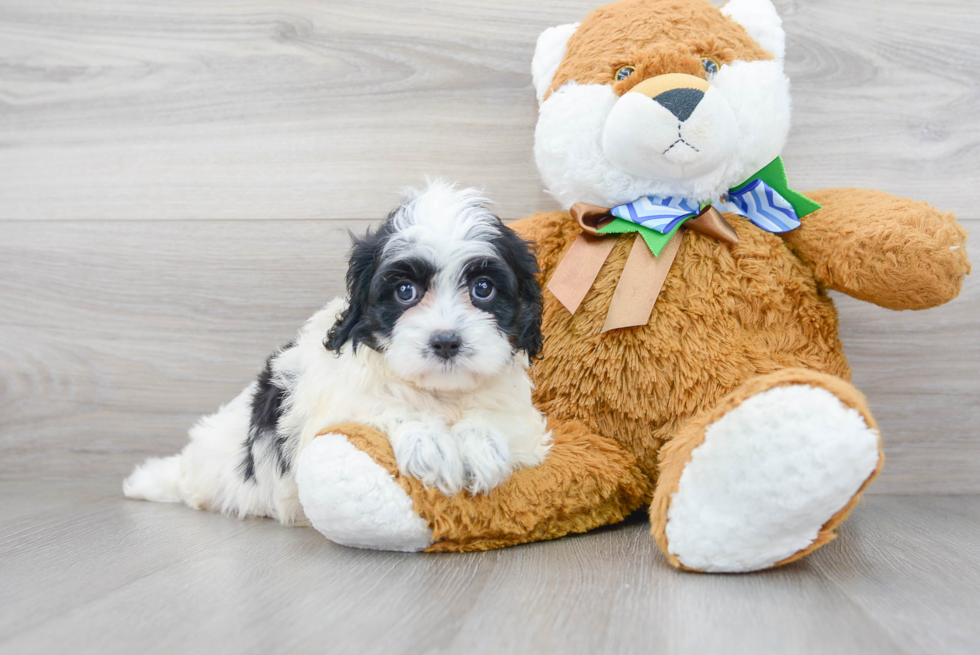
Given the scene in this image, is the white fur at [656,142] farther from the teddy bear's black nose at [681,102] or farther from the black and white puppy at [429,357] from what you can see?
the black and white puppy at [429,357]

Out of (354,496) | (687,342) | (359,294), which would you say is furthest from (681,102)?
(354,496)

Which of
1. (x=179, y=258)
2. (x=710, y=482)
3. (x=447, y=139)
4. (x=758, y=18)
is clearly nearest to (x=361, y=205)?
(x=447, y=139)

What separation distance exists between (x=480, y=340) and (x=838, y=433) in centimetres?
53

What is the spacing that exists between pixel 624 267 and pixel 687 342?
186mm

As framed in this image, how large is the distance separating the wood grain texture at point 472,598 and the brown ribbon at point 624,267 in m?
0.41

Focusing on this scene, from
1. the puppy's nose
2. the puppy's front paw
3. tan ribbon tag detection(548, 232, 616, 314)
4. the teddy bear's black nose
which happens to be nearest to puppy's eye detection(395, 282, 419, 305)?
the puppy's nose

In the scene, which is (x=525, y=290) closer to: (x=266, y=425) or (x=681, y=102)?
(x=681, y=102)

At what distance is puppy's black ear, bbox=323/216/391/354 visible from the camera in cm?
125

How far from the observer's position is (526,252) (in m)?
1.31

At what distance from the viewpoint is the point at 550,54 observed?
61.6 inches

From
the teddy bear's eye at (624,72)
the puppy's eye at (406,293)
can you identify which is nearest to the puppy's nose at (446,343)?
the puppy's eye at (406,293)

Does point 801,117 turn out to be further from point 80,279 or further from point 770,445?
point 80,279

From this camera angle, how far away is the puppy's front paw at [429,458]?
115cm

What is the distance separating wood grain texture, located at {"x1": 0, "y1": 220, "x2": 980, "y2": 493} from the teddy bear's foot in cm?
100
